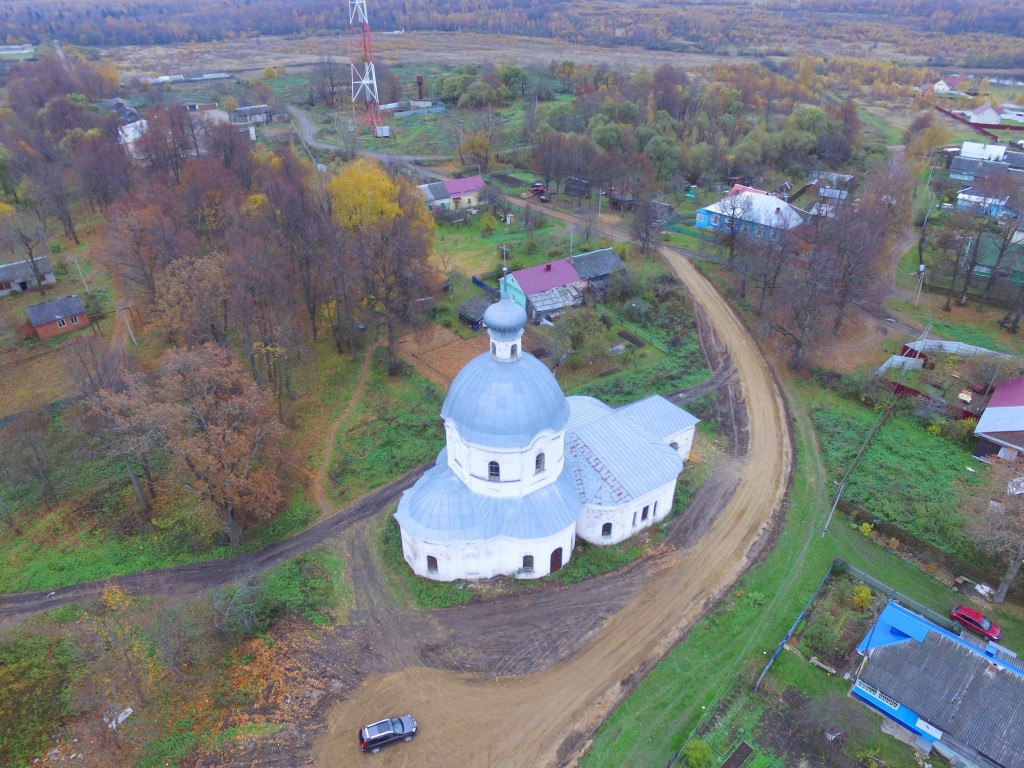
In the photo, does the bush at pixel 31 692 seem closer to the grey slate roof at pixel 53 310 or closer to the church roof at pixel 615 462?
the church roof at pixel 615 462

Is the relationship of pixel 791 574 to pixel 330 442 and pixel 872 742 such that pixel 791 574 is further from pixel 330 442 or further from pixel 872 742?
pixel 330 442

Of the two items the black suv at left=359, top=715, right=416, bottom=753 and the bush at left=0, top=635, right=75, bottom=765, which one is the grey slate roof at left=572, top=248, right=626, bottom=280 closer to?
the black suv at left=359, top=715, right=416, bottom=753

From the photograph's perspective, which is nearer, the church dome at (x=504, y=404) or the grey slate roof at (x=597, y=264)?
the church dome at (x=504, y=404)

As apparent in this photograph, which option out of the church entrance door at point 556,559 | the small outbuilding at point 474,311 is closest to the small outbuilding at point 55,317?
the small outbuilding at point 474,311

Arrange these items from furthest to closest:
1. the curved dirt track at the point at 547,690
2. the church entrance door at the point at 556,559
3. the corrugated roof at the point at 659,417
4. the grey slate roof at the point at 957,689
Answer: the corrugated roof at the point at 659,417 → the church entrance door at the point at 556,559 → the curved dirt track at the point at 547,690 → the grey slate roof at the point at 957,689

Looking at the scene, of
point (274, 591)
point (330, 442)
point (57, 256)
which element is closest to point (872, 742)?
point (274, 591)

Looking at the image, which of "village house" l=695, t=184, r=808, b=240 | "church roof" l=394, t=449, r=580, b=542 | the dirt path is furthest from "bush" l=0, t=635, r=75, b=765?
"village house" l=695, t=184, r=808, b=240

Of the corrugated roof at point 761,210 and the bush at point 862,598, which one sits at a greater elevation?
the corrugated roof at point 761,210

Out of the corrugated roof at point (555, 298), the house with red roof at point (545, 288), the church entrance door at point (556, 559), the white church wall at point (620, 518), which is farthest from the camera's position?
the house with red roof at point (545, 288)
